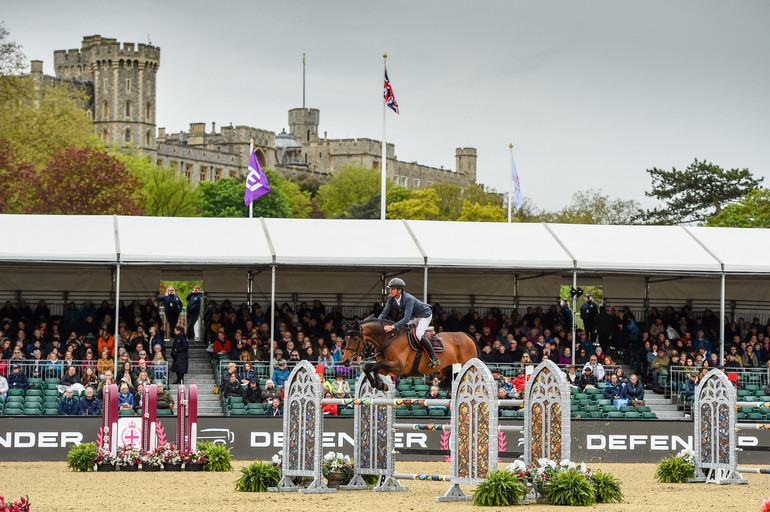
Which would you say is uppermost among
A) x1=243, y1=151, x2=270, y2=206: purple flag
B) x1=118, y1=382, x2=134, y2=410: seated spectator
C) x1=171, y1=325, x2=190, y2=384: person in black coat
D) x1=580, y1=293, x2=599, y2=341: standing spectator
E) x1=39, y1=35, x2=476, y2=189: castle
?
x1=39, y1=35, x2=476, y2=189: castle

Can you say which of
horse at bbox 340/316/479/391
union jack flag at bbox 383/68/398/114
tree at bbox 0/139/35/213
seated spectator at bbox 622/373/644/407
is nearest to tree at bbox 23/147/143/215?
tree at bbox 0/139/35/213

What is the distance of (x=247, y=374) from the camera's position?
79.4 ft

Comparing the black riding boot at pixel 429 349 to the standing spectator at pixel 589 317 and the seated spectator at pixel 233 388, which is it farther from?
the standing spectator at pixel 589 317

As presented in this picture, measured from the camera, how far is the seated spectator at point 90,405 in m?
22.3

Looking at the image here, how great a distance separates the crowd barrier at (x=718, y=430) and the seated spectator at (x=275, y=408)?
9056 millimetres

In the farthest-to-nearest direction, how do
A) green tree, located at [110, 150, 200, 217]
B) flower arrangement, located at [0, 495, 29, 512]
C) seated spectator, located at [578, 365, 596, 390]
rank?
green tree, located at [110, 150, 200, 217]
seated spectator, located at [578, 365, 596, 390]
flower arrangement, located at [0, 495, 29, 512]

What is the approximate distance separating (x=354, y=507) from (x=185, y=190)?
64227 millimetres

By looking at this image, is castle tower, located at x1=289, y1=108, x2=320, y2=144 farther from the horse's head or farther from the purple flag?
the horse's head

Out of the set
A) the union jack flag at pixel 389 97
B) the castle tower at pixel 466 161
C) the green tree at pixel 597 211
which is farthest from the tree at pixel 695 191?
the castle tower at pixel 466 161

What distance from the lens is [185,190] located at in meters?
75.6

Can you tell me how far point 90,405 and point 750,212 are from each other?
174 feet

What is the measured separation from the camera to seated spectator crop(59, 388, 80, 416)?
22.3 m

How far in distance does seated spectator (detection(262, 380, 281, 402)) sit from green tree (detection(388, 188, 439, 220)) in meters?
64.1

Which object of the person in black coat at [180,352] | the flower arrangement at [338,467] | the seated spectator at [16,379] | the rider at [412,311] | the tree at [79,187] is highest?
the tree at [79,187]
